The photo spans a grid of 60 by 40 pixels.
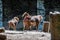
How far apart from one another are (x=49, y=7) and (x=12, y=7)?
1742 mm

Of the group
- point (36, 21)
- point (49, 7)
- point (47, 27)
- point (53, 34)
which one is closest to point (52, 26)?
point (53, 34)

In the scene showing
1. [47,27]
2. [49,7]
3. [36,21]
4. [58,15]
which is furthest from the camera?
[49,7]

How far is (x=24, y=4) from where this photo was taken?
32.2 feet

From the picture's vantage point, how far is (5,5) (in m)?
9.84

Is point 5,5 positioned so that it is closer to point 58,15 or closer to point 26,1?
point 26,1

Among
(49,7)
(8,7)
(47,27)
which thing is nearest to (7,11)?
(8,7)

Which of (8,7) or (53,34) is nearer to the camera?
(53,34)

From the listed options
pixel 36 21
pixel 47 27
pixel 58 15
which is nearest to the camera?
pixel 58 15

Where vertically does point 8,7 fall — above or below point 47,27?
above

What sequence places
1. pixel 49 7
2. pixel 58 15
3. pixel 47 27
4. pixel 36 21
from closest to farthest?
pixel 58 15
pixel 47 27
pixel 36 21
pixel 49 7

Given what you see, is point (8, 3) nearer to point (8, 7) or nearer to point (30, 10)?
point (8, 7)

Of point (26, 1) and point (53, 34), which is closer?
point (53, 34)

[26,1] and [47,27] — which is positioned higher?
[26,1]

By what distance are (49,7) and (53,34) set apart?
19.7ft
